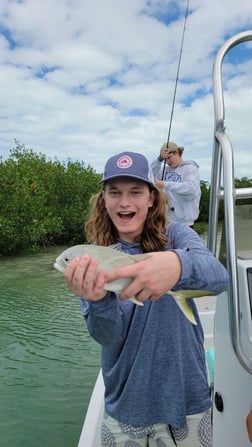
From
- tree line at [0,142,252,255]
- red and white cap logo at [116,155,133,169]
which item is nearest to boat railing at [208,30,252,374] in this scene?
red and white cap logo at [116,155,133,169]

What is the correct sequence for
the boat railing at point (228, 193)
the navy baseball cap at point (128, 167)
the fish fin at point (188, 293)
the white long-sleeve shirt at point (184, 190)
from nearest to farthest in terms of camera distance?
the fish fin at point (188, 293) → the boat railing at point (228, 193) → the navy baseball cap at point (128, 167) → the white long-sleeve shirt at point (184, 190)

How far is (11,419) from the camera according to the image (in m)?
4.41

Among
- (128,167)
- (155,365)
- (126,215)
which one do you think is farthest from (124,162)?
(155,365)

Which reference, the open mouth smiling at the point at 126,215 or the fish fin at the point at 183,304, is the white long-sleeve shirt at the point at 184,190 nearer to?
the open mouth smiling at the point at 126,215

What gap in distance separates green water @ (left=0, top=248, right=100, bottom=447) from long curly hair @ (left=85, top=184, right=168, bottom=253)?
2882mm

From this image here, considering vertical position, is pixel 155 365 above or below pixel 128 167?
below

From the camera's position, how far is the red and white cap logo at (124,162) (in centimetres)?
159

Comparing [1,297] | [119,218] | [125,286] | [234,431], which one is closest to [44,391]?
[234,431]

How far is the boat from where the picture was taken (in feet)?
4.94

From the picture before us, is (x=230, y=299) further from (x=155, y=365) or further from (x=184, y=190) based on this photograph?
(x=184, y=190)

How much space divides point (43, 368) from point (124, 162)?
4.85 m

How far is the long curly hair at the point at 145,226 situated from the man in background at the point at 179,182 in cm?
334

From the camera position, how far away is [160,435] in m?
1.64

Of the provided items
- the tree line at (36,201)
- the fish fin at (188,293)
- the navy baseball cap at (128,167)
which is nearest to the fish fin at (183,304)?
the fish fin at (188,293)
